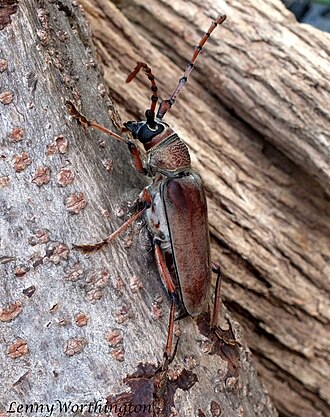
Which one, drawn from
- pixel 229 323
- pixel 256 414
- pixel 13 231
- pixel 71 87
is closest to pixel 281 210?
pixel 229 323

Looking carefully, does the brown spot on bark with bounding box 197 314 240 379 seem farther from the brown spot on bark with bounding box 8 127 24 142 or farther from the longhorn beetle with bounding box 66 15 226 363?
the brown spot on bark with bounding box 8 127 24 142

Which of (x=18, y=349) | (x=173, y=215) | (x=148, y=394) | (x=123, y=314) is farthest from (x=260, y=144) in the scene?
(x=18, y=349)

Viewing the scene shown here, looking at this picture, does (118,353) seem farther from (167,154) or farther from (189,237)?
(167,154)

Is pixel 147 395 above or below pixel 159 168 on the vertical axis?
below

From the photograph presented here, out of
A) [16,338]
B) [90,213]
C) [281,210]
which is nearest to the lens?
[16,338]

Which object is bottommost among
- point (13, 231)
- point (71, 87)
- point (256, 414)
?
point (256, 414)

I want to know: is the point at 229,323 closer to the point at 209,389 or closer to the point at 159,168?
the point at 209,389

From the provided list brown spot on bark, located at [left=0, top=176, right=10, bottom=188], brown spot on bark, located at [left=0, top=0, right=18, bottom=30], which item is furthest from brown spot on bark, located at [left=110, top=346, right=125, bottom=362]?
brown spot on bark, located at [left=0, top=0, right=18, bottom=30]

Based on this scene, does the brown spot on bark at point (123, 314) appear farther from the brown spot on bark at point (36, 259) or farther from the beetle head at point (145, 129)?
the beetle head at point (145, 129)
